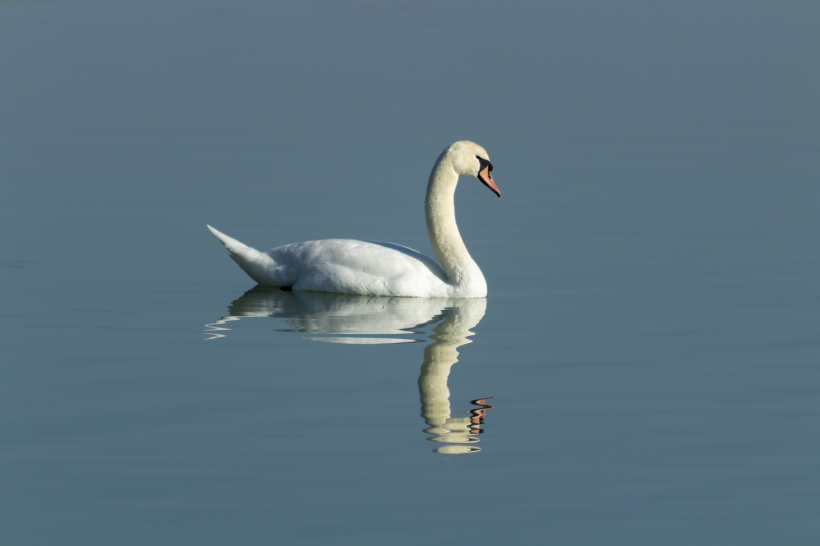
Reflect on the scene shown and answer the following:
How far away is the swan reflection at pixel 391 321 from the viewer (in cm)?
841

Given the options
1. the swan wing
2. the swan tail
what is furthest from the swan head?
the swan tail

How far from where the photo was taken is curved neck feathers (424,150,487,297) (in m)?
11.8

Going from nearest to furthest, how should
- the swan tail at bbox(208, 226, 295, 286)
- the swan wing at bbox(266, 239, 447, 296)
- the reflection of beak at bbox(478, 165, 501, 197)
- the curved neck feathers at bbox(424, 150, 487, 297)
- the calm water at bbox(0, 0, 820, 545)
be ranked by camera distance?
the calm water at bbox(0, 0, 820, 545), the swan wing at bbox(266, 239, 447, 296), the curved neck feathers at bbox(424, 150, 487, 297), the swan tail at bbox(208, 226, 295, 286), the reflection of beak at bbox(478, 165, 501, 197)

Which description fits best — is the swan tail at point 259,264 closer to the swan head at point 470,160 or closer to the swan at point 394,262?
the swan at point 394,262

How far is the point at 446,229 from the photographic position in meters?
12.1

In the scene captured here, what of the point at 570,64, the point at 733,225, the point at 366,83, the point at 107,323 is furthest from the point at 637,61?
the point at 107,323

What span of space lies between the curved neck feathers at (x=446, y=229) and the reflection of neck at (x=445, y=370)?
0.93 ft

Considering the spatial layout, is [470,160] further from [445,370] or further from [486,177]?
[445,370]

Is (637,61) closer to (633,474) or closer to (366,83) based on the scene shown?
Result: (366,83)

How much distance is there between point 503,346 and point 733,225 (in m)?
5.51

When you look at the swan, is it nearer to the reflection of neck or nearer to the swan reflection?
the swan reflection

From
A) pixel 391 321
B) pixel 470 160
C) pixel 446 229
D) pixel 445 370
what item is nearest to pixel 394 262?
pixel 446 229

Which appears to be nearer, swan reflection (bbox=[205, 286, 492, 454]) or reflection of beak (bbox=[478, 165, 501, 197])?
swan reflection (bbox=[205, 286, 492, 454])

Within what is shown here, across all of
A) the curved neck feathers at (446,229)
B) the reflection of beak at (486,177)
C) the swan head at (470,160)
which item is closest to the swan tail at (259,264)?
the curved neck feathers at (446,229)
